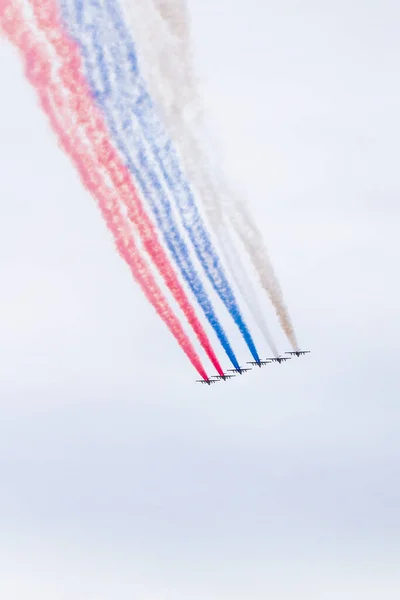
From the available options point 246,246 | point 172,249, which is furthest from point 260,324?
point 172,249

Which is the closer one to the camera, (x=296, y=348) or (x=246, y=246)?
(x=246, y=246)

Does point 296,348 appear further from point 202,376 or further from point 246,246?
point 246,246

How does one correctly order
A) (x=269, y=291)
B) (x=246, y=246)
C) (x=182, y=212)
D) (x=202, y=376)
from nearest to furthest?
(x=182, y=212) → (x=246, y=246) → (x=269, y=291) → (x=202, y=376)

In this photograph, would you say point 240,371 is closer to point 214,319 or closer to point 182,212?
point 214,319

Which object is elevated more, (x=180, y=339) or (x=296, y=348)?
(x=296, y=348)

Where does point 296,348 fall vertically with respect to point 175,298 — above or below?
above

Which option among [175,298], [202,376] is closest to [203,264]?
[175,298]

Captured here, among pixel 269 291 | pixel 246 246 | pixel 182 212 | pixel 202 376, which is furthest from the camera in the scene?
pixel 202 376

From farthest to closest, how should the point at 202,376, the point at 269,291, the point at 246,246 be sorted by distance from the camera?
the point at 202,376 → the point at 269,291 → the point at 246,246

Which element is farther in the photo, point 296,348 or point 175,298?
point 296,348
